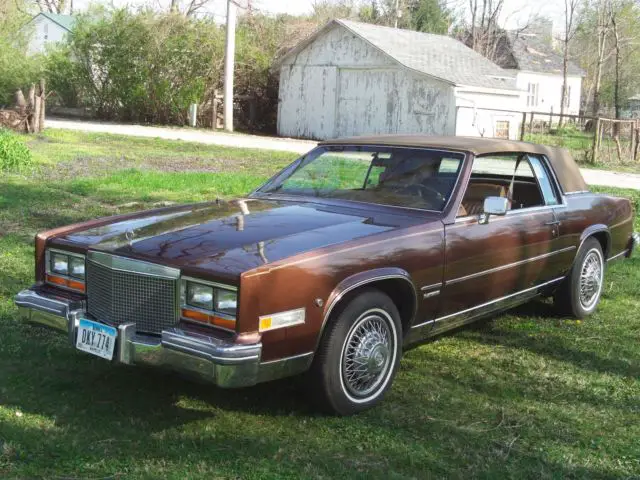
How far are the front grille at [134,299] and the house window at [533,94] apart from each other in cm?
4549

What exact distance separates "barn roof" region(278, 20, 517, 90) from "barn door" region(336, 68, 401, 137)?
0.99m

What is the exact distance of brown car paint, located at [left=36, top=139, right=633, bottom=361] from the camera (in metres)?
3.80

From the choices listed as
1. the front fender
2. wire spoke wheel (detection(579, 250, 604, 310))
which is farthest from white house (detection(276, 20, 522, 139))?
the front fender

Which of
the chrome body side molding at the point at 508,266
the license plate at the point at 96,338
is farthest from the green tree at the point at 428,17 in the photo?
the license plate at the point at 96,338

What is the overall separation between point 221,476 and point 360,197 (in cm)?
226

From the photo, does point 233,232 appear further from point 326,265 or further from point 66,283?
point 66,283

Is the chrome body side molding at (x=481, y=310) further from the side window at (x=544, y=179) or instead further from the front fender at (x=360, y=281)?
the side window at (x=544, y=179)

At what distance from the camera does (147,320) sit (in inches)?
157

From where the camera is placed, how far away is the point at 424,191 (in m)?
5.09

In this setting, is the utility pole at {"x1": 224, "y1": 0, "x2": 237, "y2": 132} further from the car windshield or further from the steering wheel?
the steering wheel

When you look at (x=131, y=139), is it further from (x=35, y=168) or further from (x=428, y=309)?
(x=428, y=309)

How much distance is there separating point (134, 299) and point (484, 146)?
Result: 269cm

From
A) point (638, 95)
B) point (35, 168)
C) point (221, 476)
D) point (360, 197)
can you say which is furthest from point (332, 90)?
point (638, 95)

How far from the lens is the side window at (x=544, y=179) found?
6.01 metres
